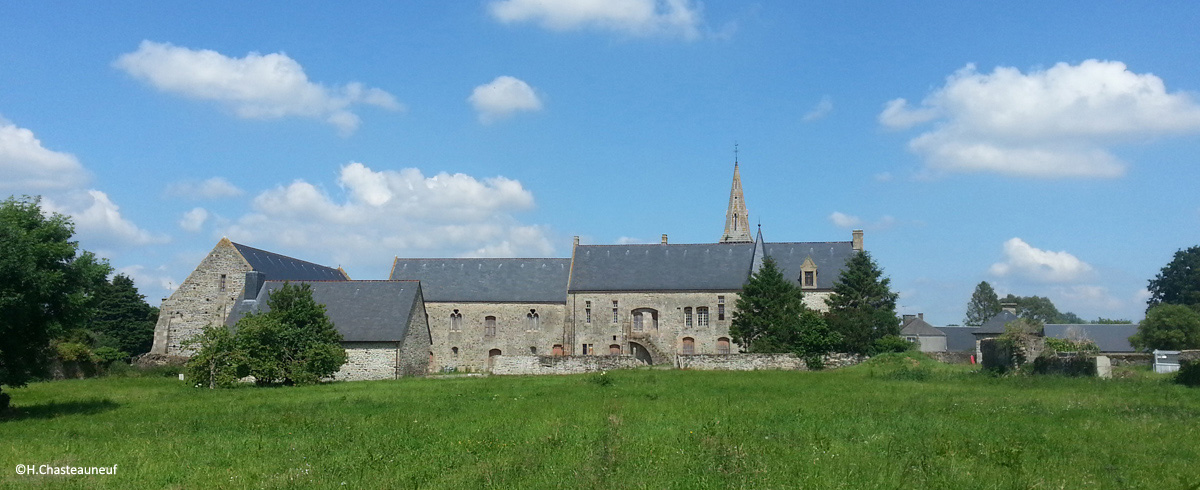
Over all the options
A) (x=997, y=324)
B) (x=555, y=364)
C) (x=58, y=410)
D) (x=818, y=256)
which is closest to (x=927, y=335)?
(x=997, y=324)

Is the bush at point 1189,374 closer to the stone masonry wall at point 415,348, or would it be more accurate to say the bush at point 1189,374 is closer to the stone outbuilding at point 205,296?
the stone masonry wall at point 415,348

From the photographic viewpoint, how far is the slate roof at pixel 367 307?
1549 inches

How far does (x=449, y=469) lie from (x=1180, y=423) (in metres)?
13.1

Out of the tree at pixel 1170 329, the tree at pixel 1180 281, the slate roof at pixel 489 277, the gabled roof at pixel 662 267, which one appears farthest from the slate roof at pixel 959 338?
the slate roof at pixel 489 277

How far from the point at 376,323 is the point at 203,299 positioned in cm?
1379

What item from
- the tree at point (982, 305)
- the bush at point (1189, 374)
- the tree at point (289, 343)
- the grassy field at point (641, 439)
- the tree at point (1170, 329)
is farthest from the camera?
the tree at point (982, 305)

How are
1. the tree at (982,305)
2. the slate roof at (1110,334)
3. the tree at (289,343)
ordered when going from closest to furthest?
the tree at (289,343) < the slate roof at (1110,334) < the tree at (982,305)

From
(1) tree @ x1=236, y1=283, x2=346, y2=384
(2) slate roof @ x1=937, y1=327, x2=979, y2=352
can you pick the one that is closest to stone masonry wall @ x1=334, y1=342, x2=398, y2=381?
(1) tree @ x1=236, y1=283, x2=346, y2=384

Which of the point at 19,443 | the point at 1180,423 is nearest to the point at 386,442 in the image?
the point at 19,443

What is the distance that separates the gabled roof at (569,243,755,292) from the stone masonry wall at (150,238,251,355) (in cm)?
2039

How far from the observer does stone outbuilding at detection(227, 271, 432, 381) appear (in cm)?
3884

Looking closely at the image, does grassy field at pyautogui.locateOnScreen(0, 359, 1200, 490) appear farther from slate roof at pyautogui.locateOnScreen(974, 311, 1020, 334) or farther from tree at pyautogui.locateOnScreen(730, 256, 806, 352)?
slate roof at pyautogui.locateOnScreen(974, 311, 1020, 334)

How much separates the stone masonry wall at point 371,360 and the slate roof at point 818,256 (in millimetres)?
25057

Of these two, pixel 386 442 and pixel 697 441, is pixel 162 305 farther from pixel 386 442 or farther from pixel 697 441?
pixel 697 441
